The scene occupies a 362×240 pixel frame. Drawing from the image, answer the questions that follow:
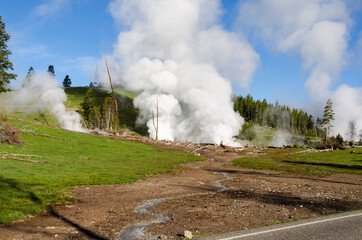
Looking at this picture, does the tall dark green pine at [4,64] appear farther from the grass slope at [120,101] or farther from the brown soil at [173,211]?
the grass slope at [120,101]

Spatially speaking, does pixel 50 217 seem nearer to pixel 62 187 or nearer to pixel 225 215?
pixel 62 187

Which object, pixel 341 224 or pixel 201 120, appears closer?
pixel 341 224

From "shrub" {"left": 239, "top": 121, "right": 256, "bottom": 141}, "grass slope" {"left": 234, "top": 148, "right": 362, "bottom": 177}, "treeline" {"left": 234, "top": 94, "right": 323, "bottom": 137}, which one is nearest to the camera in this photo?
"grass slope" {"left": 234, "top": 148, "right": 362, "bottom": 177}

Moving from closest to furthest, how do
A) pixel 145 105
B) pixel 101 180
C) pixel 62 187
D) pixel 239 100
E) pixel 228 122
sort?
1. pixel 62 187
2. pixel 101 180
3. pixel 228 122
4. pixel 145 105
5. pixel 239 100

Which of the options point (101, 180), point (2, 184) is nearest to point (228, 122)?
point (101, 180)

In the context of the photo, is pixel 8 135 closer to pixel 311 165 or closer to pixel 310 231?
pixel 310 231

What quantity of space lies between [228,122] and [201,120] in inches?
303

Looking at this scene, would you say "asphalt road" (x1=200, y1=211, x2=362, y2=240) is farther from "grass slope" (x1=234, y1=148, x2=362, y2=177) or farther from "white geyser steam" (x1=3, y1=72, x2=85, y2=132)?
"white geyser steam" (x1=3, y1=72, x2=85, y2=132)

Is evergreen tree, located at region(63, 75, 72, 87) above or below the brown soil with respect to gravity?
above

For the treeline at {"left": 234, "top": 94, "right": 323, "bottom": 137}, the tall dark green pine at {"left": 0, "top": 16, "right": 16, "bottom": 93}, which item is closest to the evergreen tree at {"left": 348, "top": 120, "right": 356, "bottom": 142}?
the treeline at {"left": 234, "top": 94, "right": 323, "bottom": 137}

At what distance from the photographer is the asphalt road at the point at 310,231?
7289mm

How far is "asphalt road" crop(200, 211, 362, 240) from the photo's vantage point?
287 inches

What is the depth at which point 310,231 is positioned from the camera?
7801 mm

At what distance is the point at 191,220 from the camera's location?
33.0 feet
